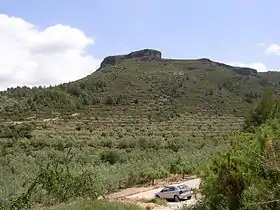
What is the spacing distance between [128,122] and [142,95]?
40.9ft

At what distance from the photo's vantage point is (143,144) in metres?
56.1

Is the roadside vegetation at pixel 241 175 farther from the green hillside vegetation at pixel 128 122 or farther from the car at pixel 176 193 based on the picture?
the car at pixel 176 193

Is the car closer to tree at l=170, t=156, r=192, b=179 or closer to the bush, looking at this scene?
tree at l=170, t=156, r=192, b=179

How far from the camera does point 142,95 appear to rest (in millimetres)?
82188

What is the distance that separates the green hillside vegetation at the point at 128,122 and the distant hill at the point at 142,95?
16 centimetres

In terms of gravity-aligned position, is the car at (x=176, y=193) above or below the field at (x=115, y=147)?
below

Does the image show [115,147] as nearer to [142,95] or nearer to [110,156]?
[110,156]

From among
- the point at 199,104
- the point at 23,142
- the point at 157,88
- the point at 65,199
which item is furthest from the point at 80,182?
the point at 157,88

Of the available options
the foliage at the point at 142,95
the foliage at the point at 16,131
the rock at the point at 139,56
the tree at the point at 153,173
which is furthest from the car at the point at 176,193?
the rock at the point at 139,56

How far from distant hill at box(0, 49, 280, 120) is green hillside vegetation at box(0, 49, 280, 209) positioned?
16cm

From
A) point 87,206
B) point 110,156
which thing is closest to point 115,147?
point 110,156

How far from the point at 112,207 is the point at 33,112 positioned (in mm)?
58395

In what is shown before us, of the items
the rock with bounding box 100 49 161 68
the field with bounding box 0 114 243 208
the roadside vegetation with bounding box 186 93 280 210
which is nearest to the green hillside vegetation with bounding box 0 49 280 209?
the field with bounding box 0 114 243 208

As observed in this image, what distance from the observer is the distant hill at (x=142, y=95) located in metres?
75.4
